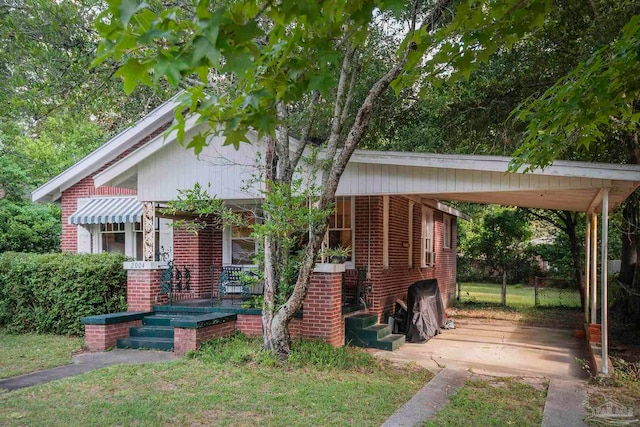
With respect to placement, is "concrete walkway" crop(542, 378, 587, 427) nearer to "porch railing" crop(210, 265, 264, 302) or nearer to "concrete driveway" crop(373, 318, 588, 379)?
"concrete driveway" crop(373, 318, 588, 379)

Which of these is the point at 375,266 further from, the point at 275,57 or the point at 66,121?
the point at 275,57

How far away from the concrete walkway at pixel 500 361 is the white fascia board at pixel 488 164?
9.69 feet

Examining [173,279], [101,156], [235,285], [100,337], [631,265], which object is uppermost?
[101,156]

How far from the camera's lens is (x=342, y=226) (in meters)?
11.4

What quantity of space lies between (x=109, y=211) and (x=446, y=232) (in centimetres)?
1116

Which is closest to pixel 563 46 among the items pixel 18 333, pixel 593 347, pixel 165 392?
pixel 593 347

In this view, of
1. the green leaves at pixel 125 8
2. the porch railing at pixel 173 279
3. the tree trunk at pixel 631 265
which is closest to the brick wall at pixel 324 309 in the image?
the porch railing at pixel 173 279

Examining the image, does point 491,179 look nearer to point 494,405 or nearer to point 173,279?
point 494,405

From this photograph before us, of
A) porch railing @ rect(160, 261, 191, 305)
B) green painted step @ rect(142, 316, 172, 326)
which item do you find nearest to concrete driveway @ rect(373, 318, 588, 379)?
green painted step @ rect(142, 316, 172, 326)

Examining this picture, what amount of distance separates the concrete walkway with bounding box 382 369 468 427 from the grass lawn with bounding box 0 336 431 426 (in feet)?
0.45

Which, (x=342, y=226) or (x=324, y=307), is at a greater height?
(x=342, y=226)

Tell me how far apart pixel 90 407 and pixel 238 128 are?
4.16 m

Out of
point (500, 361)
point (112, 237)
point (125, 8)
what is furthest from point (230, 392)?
point (112, 237)

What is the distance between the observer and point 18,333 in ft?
36.4
